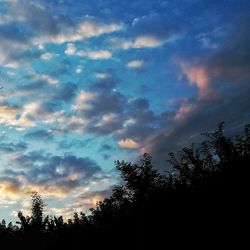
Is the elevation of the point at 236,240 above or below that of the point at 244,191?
below

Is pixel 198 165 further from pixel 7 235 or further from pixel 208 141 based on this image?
pixel 7 235

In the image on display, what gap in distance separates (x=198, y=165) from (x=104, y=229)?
9541mm

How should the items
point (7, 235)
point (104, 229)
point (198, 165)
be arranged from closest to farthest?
point (104, 229) < point (198, 165) < point (7, 235)

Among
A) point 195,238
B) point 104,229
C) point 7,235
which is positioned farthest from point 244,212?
point 7,235

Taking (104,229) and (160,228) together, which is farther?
(104,229)

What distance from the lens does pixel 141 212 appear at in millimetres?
21469

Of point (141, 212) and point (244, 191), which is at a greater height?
point (141, 212)

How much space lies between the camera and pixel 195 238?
1727 cm

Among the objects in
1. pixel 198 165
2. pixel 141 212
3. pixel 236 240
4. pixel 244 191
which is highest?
pixel 198 165

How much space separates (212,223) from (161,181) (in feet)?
51.1

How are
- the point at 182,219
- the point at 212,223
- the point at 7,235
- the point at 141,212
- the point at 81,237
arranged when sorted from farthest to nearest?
the point at 7,235 → the point at 81,237 → the point at 141,212 → the point at 182,219 → the point at 212,223

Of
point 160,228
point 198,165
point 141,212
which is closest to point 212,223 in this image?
point 160,228

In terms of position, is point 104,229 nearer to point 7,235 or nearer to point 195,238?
point 195,238

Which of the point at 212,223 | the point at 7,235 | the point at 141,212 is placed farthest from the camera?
the point at 7,235
